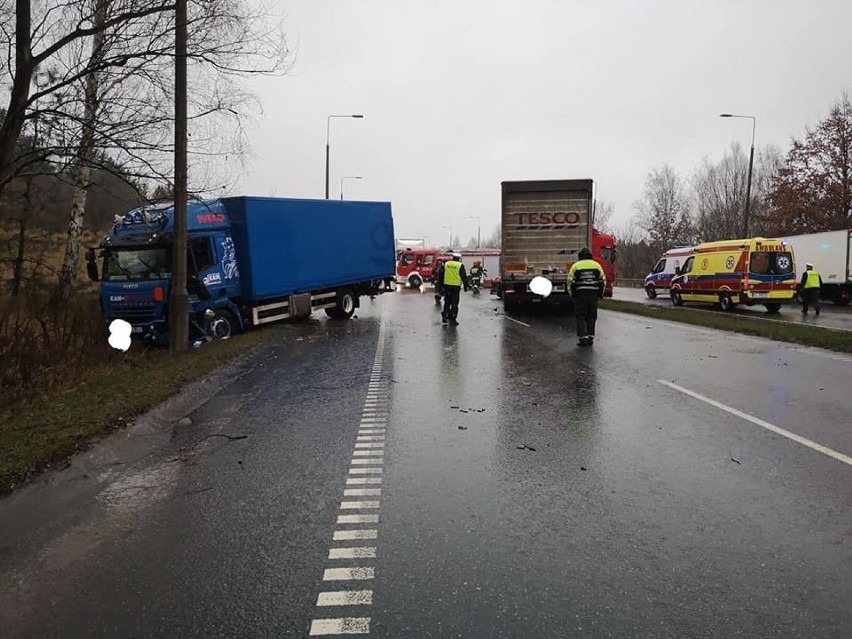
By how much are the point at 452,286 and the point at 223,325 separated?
19.9 ft

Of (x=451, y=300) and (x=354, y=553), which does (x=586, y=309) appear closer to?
(x=451, y=300)

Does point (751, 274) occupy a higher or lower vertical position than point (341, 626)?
higher

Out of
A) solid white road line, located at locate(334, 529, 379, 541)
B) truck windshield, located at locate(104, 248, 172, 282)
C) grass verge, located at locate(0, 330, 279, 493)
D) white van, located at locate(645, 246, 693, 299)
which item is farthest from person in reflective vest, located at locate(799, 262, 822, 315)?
solid white road line, located at locate(334, 529, 379, 541)

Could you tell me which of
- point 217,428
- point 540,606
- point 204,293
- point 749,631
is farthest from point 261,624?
point 204,293

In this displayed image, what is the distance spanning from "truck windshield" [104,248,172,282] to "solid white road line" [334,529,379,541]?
36.0 feet

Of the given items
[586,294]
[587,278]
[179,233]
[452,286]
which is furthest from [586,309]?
[179,233]

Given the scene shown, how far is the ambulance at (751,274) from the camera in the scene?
71.6 ft

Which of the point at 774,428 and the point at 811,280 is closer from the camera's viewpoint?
the point at 774,428

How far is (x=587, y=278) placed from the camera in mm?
12055

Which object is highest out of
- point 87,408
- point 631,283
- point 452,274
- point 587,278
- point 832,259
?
point 832,259

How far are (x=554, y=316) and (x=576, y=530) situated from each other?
15838 millimetres

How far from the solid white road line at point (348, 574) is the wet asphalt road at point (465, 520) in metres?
0.02

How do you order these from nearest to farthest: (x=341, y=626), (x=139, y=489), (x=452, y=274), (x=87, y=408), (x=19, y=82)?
(x=341, y=626)
(x=139, y=489)
(x=87, y=408)
(x=19, y=82)
(x=452, y=274)

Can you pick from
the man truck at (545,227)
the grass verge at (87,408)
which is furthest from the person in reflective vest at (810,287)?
the grass verge at (87,408)
